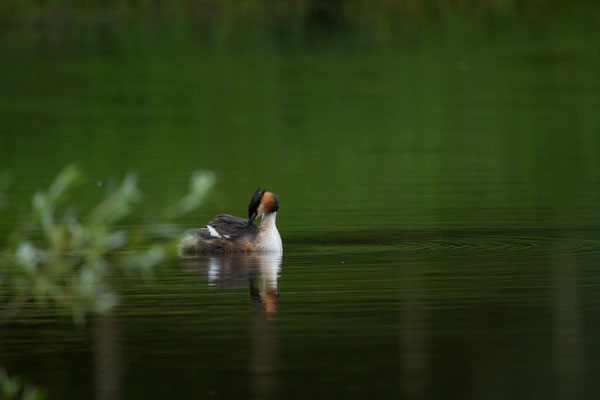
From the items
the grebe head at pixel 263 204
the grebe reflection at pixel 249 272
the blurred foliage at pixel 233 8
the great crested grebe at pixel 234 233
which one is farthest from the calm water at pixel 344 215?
the blurred foliage at pixel 233 8

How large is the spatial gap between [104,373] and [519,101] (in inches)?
779

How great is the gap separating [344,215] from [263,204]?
6.93ft

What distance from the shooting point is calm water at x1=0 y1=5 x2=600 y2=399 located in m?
8.16

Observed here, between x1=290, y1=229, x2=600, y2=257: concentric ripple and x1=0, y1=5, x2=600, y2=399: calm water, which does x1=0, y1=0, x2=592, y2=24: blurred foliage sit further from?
x1=290, y1=229, x2=600, y2=257: concentric ripple

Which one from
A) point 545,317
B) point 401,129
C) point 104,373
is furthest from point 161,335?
point 401,129

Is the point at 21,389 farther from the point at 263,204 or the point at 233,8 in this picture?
the point at 233,8

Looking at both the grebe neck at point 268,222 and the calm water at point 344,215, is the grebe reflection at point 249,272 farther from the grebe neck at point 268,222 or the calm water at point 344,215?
the grebe neck at point 268,222

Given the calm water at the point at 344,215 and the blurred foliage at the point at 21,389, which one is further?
the calm water at the point at 344,215

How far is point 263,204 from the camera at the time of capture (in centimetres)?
1223

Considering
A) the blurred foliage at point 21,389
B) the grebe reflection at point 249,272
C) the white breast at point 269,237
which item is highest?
the white breast at point 269,237

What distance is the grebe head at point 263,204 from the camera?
39.9 ft

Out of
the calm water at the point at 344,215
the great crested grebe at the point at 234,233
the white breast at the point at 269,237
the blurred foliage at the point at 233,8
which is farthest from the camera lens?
the blurred foliage at the point at 233,8

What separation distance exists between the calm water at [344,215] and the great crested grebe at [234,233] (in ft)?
0.70

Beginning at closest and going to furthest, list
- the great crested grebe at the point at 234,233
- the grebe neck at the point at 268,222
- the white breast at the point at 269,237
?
the white breast at the point at 269,237 → the grebe neck at the point at 268,222 → the great crested grebe at the point at 234,233
